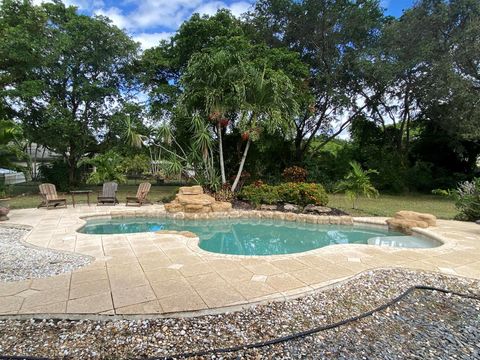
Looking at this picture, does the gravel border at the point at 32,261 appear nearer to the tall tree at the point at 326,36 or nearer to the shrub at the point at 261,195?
the shrub at the point at 261,195

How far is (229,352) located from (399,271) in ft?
9.46

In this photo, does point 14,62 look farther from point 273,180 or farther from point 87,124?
point 273,180

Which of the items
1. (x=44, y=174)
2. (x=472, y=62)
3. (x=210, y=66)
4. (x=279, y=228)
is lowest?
(x=279, y=228)

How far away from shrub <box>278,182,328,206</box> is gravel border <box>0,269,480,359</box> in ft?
20.3

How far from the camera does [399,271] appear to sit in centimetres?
393

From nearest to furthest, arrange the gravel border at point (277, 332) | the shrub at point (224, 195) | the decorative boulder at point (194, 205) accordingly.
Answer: the gravel border at point (277, 332), the decorative boulder at point (194, 205), the shrub at point (224, 195)

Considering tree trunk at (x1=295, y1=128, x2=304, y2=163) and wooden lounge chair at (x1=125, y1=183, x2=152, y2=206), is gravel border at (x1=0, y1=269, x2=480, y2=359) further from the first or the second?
tree trunk at (x1=295, y1=128, x2=304, y2=163)

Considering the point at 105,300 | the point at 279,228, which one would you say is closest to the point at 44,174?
the point at 279,228

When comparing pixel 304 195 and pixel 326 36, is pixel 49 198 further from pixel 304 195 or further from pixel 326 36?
pixel 326 36

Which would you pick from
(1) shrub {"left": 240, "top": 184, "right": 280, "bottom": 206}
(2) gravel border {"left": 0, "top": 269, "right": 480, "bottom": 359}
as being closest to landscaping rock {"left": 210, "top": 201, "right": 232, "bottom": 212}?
(1) shrub {"left": 240, "top": 184, "right": 280, "bottom": 206}

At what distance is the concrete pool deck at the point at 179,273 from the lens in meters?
2.87

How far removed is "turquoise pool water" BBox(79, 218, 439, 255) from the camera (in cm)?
605

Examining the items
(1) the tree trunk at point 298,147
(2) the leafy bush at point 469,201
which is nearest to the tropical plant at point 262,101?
(2) the leafy bush at point 469,201

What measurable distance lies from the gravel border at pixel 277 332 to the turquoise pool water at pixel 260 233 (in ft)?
9.25
